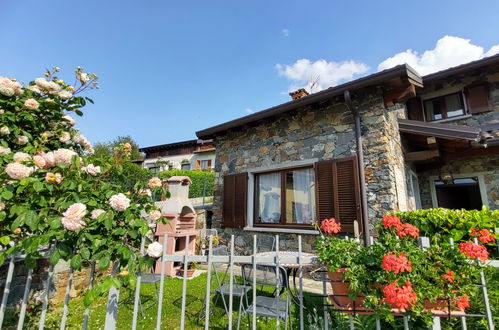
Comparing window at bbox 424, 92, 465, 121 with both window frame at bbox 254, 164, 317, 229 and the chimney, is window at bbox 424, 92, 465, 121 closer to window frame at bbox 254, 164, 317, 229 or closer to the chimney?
the chimney

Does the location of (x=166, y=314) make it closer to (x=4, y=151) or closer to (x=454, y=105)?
(x=4, y=151)

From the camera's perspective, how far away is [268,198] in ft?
18.9

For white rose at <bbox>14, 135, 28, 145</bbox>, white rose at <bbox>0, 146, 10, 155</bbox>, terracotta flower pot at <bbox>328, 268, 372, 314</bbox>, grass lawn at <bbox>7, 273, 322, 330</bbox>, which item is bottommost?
grass lawn at <bbox>7, 273, 322, 330</bbox>

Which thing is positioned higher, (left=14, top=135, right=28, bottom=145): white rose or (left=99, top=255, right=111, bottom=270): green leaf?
(left=14, top=135, right=28, bottom=145): white rose

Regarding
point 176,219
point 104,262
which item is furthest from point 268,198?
point 104,262

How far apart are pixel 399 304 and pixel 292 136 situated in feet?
14.6

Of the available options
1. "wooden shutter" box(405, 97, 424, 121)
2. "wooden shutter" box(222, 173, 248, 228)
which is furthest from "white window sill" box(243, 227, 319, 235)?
"wooden shutter" box(405, 97, 424, 121)

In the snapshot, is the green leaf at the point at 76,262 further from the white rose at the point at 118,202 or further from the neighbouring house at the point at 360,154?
the neighbouring house at the point at 360,154

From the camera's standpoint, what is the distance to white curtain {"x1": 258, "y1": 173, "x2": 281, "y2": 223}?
18.3 ft

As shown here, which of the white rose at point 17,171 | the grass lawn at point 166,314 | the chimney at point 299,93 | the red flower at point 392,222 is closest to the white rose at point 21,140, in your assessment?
the white rose at point 17,171

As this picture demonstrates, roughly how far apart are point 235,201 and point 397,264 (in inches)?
193

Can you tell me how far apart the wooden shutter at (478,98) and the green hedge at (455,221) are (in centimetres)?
488

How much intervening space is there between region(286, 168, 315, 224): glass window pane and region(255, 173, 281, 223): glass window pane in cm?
28

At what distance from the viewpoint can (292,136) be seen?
5.43 m
